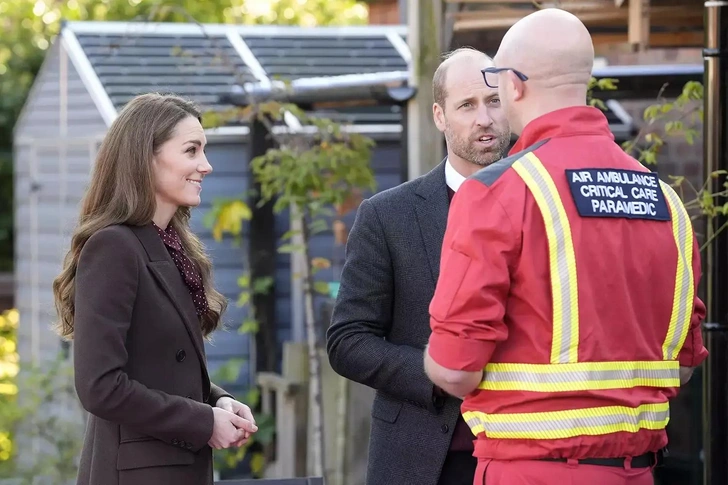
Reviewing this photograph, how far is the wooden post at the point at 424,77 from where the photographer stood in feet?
20.3

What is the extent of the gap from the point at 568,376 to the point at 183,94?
21.5ft

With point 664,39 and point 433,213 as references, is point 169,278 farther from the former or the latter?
point 664,39

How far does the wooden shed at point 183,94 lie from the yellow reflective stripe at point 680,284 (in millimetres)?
5396

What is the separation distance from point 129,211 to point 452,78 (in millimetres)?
1024

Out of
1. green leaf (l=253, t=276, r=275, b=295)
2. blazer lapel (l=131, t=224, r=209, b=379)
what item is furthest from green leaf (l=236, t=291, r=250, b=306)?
blazer lapel (l=131, t=224, r=209, b=379)

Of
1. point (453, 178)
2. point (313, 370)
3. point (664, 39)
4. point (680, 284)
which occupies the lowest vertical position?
point (313, 370)

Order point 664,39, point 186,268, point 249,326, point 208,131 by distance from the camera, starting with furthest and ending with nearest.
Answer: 1. point 249,326
2. point 208,131
3. point 664,39
4. point 186,268

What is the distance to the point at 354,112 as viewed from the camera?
9.09 meters

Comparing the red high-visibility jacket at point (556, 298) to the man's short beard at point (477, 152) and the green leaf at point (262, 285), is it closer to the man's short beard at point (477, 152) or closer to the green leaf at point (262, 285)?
the man's short beard at point (477, 152)

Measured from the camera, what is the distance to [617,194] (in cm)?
246

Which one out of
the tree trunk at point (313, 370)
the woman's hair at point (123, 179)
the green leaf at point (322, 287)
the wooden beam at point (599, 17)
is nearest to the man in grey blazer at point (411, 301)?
the woman's hair at point (123, 179)

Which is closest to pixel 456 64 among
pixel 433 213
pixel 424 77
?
pixel 433 213

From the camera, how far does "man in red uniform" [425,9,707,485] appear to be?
7.88 feet

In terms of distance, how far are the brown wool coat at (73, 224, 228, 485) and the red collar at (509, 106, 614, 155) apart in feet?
3.44
